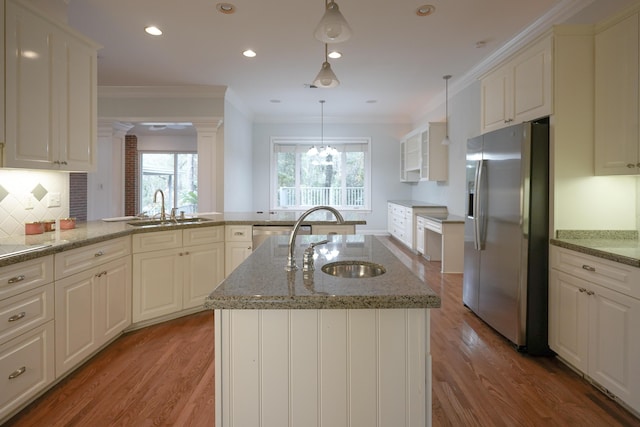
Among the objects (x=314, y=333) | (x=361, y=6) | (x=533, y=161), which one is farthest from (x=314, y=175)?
(x=314, y=333)

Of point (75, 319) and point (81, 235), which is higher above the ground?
Answer: point (81, 235)

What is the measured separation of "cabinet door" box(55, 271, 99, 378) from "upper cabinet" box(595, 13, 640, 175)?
3.53m

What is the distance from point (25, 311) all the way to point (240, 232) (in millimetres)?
1815

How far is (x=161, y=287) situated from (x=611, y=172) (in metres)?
3.51

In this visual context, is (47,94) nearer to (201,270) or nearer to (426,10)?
(201,270)

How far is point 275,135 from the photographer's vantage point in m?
8.12

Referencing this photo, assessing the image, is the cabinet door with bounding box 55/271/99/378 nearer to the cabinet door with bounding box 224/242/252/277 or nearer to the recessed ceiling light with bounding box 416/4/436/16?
the cabinet door with bounding box 224/242/252/277

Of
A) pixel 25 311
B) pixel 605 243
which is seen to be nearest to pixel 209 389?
pixel 25 311

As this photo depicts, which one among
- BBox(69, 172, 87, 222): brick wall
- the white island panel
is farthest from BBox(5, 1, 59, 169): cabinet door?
BBox(69, 172, 87, 222): brick wall

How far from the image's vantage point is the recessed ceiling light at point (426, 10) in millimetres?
3105

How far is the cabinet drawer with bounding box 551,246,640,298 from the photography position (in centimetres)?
181

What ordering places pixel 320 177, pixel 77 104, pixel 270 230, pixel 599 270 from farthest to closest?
pixel 320 177 → pixel 270 230 → pixel 77 104 → pixel 599 270

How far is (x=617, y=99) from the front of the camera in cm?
219

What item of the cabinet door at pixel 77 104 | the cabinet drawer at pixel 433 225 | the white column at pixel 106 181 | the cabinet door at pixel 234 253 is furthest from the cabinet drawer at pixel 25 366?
the cabinet drawer at pixel 433 225
